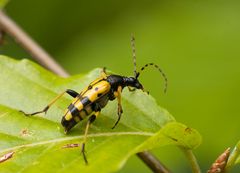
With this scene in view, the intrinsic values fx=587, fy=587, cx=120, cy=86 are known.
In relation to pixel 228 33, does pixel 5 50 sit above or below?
above

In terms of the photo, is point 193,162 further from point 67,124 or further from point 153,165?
point 67,124

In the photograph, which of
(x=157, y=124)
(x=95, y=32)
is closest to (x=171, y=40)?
(x=95, y=32)

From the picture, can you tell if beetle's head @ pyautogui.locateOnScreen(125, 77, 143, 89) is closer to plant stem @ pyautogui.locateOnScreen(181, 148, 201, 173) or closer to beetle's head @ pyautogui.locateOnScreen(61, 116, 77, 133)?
beetle's head @ pyautogui.locateOnScreen(61, 116, 77, 133)

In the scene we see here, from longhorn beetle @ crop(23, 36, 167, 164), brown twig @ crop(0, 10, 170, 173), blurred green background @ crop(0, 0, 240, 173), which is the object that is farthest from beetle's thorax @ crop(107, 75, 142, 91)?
blurred green background @ crop(0, 0, 240, 173)

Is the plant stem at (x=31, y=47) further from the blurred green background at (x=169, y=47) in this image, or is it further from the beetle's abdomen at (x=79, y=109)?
the blurred green background at (x=169, y=47)

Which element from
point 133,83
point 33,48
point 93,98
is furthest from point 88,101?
point 33,48

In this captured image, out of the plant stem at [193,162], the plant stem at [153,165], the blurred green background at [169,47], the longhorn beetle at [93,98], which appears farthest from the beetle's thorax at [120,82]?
the blurred green background at [169,47]

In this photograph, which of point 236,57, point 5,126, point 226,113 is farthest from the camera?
point 236,57

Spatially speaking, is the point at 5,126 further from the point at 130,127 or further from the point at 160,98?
the point at 160,98
